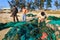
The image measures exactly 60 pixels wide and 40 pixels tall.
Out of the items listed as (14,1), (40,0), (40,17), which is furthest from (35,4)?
(40,17)

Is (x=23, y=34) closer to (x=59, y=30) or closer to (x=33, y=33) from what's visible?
(x=33, y=33)

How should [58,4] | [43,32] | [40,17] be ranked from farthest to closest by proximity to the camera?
[58,4] < [40,17] < [43,32]

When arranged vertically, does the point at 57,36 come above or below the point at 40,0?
above

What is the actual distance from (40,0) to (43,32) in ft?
137

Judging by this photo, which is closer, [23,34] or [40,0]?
[23,34]

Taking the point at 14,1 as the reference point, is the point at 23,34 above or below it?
above

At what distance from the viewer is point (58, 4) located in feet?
168

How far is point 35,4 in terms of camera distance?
51.2 m

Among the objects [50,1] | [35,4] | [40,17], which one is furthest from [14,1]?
[40,17]

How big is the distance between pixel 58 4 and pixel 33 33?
41.8 meters

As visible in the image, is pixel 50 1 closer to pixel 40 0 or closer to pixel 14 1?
pixel 40 0

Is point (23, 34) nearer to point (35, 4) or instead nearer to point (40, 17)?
point (40, 17)

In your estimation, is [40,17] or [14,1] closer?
[40,17]

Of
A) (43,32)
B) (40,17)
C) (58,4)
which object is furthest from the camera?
(58,4)
